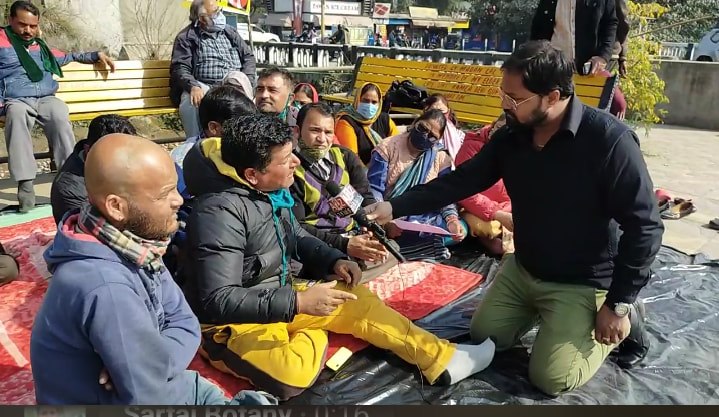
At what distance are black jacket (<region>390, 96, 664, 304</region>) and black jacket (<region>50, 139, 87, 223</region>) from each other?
6.42ft

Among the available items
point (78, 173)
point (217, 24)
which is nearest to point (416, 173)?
point (78, 173)

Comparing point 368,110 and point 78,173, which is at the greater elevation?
point 368,110

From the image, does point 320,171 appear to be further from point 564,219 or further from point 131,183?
point 131,183

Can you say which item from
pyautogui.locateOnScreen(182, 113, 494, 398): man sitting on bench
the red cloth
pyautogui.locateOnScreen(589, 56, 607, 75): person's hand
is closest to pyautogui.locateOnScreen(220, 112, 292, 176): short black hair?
pyautogui.locateOnScreen(182, 113, 494, 398): man sitting on bench

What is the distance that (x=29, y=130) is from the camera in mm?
5195

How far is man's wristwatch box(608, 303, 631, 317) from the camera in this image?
8.14ft

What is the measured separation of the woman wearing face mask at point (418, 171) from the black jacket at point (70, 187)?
6.75 feet

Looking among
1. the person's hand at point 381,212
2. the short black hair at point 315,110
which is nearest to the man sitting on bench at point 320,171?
the short black hair at point 315,110

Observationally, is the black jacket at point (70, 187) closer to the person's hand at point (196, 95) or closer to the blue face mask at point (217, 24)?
the person's hand at point (196, 95)

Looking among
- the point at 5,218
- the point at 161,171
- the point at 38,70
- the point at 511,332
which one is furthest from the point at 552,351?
the point at 38,70

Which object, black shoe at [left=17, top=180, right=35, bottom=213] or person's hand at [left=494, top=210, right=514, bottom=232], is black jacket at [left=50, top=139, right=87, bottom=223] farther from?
person's hand at [left=494, top=210, right=514, bottom=232]

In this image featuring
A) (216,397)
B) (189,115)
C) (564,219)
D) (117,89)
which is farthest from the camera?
(117,89)

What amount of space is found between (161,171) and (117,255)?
0.28m

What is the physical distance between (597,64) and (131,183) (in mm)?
4972
